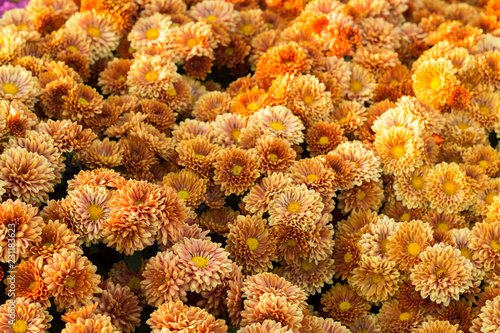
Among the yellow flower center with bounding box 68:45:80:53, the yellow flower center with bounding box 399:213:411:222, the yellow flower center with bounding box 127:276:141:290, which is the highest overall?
the yellow flower center with bounding box 68:45:80:53

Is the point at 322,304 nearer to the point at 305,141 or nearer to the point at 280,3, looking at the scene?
the point at 305,141

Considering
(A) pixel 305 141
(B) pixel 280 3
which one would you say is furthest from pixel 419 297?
(B) pixel 280 3

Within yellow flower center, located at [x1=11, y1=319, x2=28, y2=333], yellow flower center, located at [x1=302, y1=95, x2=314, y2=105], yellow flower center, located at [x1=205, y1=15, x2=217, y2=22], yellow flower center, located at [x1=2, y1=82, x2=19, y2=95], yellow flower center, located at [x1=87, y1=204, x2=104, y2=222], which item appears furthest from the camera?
yellow flower center, located at [x1=205, y1=15, x2=217, y2=22]

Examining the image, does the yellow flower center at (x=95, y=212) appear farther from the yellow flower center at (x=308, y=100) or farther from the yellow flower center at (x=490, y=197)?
the yellow flower center at (x=490, y=197)

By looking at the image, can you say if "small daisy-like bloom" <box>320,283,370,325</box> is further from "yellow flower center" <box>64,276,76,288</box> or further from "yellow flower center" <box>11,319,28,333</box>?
"yellow flower center" <box>11,319,28,333</box>

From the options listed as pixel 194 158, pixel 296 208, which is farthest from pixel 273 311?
pixel 194 158

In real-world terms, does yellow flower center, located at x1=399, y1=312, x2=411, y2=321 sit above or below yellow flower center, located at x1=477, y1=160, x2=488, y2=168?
below

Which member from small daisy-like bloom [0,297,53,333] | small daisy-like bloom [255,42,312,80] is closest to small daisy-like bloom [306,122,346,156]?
small daisy-like bloom [255,42,312,80]
